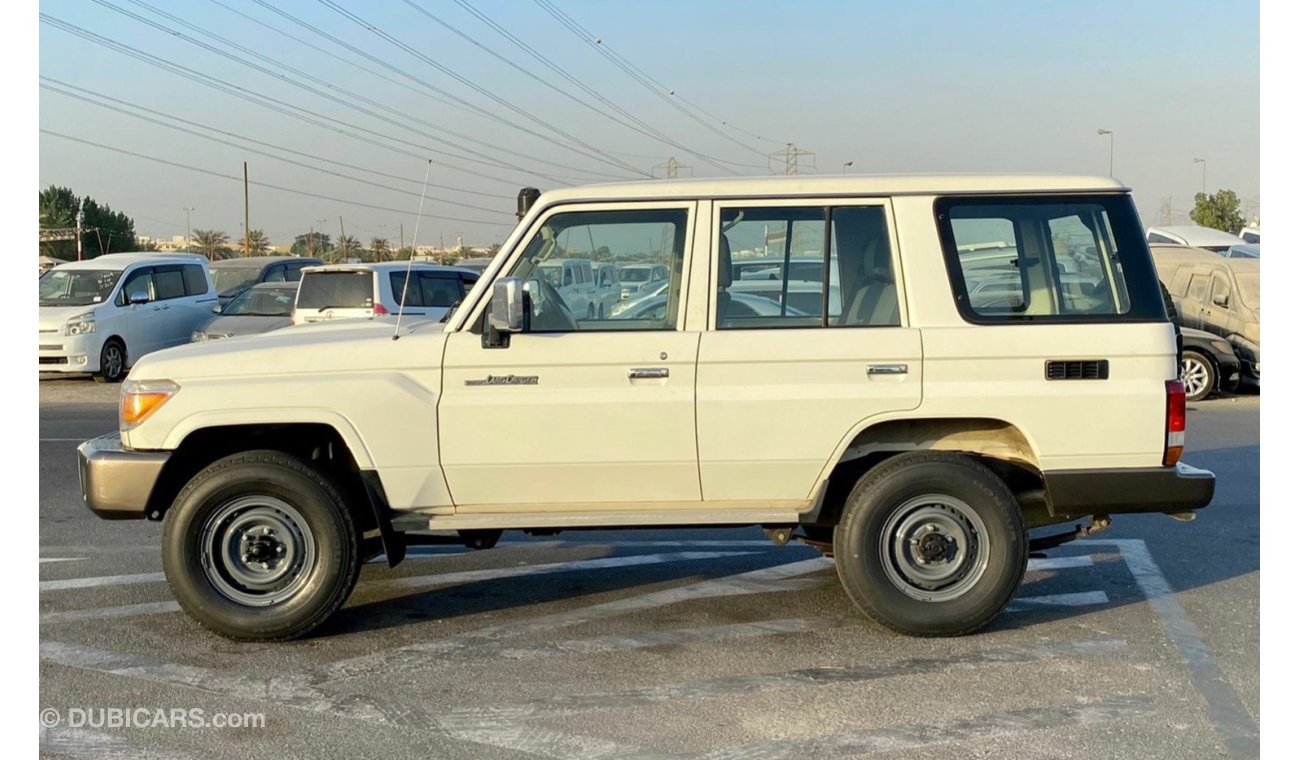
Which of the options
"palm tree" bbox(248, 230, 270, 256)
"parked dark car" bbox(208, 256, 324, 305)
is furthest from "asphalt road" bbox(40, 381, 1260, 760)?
"palm tree" bbox(248, 230, 270, 256)

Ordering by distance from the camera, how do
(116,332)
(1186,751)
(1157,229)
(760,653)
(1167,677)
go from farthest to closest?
(1157,229), (116,332), (760,653), (1167,677), (1186,751)

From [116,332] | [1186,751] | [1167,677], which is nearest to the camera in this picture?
[1186,751]

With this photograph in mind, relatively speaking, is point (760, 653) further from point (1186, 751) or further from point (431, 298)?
point (431, 298)

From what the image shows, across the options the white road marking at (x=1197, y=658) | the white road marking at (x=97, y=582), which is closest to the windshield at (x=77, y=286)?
the white road marking at (x=97, y=582)

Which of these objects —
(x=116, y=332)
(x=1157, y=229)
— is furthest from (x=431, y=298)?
(x=1157, y=229)

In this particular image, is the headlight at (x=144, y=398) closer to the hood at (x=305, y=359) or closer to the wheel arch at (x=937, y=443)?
the hood at (x=305, y=359)

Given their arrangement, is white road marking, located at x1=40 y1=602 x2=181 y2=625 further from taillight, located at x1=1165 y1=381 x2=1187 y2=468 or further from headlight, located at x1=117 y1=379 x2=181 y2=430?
taillight, located at x1=1165 y1=381 x2=1187 y2=468

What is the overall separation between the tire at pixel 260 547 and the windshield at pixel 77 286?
14.4 metres

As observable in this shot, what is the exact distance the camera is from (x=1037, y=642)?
5789mm

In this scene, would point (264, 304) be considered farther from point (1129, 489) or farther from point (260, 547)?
point (1129, 489)

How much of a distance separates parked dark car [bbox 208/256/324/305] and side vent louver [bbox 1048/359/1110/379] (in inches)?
973

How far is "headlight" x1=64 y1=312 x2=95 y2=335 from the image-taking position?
17969 mm

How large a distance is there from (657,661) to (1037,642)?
1840mm
